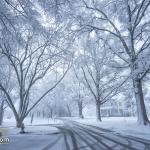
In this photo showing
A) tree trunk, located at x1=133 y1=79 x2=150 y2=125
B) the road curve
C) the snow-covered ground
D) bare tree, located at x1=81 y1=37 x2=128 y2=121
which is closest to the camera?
the road curve

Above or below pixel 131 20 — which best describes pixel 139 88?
below

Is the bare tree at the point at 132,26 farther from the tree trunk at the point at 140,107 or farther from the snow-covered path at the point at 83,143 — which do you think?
the snow-covered path at the point at 83,143

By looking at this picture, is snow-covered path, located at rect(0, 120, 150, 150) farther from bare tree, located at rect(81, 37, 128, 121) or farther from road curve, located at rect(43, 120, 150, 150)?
bare tree, located at rect(81, 37, 128, 121)

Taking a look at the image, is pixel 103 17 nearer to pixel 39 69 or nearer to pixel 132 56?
pixel 132 56

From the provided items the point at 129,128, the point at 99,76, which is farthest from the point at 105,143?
the point at 99,76

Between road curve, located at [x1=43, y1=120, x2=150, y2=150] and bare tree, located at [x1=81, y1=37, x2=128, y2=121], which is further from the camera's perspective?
bare tree, located at [x1=81, y1=37, x2=128, y2=121]

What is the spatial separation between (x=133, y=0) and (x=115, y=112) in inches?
2647

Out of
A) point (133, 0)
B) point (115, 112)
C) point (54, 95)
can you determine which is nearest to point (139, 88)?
point (133, 0)

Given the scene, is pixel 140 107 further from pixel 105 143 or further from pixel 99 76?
pixel 99 76

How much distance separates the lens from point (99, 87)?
36938 mm

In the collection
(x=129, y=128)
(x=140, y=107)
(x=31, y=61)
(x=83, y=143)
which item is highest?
(x=31, y=61)

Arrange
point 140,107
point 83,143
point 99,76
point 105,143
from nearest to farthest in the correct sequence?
point 105,143 → point 83,143 → point 140,107 → point 99,76

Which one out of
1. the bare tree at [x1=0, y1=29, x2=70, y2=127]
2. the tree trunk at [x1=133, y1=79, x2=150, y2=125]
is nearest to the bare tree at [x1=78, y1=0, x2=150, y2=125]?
the tree trunk at [x1=133, y1=79, x2=150, y2=125]

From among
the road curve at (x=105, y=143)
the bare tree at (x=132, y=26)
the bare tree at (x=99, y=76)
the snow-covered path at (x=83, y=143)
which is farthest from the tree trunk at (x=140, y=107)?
the bare tree at (x=99, y=76)
